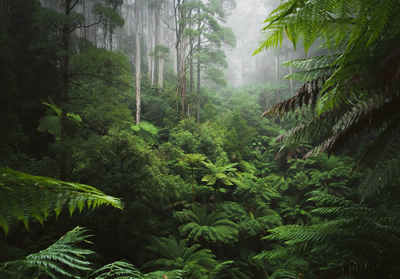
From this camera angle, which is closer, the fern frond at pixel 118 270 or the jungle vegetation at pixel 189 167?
the jungle vegetation at pixel 189 167

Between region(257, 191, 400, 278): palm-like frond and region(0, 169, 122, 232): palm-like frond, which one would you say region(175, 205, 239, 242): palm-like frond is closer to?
region(257, 191, 400, 278): palm-like frond

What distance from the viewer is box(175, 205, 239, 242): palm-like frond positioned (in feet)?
11.6

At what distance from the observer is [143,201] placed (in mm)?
3205

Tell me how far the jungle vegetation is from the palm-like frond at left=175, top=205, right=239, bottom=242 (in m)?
0.04

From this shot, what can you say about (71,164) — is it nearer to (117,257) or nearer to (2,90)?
(117,257)

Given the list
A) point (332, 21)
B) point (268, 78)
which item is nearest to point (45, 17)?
point (332, 21)

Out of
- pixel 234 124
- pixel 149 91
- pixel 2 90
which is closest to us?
pixel 2 90

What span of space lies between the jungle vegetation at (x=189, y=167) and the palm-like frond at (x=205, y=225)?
4cm

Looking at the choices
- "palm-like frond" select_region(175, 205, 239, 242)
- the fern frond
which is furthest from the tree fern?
"palm-like frond" select_region(175, 205, 239, 242)

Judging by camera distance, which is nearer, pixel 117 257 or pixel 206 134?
pixel 117 257

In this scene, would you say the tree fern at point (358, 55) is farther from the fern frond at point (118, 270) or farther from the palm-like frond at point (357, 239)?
the fern frond at point (118, 270)

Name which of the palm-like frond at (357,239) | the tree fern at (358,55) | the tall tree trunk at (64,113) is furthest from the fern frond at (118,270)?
the tall tree trunk at (64,113)

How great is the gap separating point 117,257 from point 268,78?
20731 millimetres

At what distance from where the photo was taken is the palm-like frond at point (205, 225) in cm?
353
